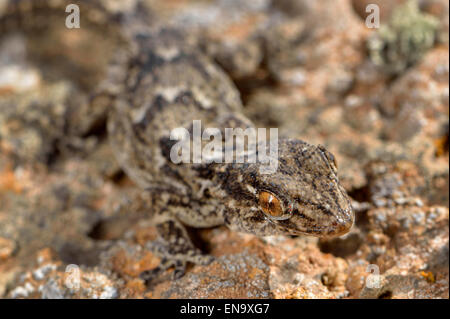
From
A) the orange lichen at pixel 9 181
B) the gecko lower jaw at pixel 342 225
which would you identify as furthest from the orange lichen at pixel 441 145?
the orange lichen at pixel 9 181

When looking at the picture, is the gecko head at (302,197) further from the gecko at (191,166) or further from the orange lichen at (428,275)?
the orange lichen at (428,275)

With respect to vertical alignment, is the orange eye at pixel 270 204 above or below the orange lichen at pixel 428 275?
above

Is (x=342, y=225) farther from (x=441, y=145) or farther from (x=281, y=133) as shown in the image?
(x=281, y=133)

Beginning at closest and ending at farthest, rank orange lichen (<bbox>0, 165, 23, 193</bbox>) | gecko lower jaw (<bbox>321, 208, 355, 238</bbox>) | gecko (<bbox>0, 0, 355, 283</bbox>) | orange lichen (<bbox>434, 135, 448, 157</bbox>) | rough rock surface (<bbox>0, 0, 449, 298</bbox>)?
gecko lower jaw (<bbox>321, 208, 355, 238</bbox>), gecko (<bbox>0, 0, 355, 283</bbox>), rough rock surface (<bbox>0, 0, 449, 298</bbox>), orange lichen (<bbox>434, 135, 448, 157</bbox>), orange lichen (<bbox>0, 165, 23, 193</bbox>)

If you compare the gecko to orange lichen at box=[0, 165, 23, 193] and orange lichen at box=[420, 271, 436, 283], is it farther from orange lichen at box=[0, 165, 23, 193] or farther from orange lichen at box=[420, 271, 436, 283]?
orange lichen at box=[0, 165, 23, 193]

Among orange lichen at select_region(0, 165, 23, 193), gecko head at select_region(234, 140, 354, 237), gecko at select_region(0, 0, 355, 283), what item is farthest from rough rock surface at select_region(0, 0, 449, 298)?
gecko head at select_region(234, 140, 354, 237)

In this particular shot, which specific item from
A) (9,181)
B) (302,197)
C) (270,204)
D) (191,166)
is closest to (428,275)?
(302,197)

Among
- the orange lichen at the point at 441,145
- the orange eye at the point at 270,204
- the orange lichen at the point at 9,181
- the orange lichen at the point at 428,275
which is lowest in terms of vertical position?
the orange lichen at the point at 428,275

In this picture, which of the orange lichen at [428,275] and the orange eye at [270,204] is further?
the orange lichen at [428,275]
